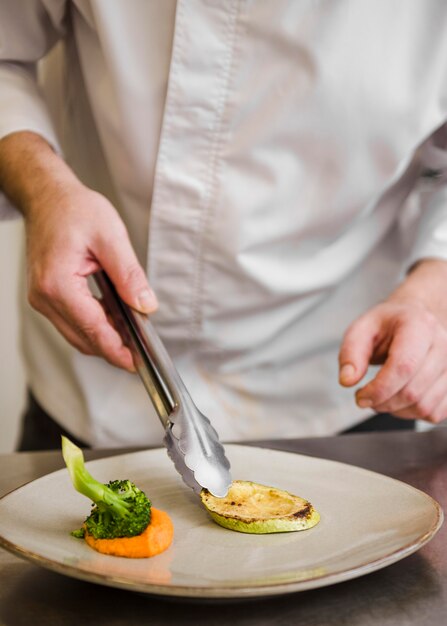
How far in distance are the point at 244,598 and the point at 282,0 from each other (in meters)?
0.74

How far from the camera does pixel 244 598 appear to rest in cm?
61

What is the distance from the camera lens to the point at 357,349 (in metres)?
0.99

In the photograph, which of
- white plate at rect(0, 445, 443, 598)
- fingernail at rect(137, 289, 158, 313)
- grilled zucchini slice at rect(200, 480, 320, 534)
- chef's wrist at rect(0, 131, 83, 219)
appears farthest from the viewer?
chef's wrist at rect(0, 131, 83, 219)

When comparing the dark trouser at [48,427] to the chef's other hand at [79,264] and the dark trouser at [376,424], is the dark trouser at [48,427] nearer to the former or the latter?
the dark trouser at [376,424]

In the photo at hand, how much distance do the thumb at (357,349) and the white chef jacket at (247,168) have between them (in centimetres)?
20

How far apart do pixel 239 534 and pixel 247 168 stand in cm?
58

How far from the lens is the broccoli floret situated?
66 cm

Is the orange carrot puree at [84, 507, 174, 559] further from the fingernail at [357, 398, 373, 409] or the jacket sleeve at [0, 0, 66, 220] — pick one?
the jacket sleeve at [0, 0, 66, 220]

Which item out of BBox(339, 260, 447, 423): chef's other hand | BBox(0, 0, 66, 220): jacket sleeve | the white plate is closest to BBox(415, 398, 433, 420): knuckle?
BBox(339, 260, 447, 423): chef's other hand

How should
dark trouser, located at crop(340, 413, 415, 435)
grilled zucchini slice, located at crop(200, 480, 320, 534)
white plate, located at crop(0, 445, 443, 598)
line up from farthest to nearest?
dark trouser, located at crop(340, 413, 415, 435) → grilled zucchini slice, located at crop(200, 480, 320, 534) → white plate, located at crop(0, 445, 443, 598)

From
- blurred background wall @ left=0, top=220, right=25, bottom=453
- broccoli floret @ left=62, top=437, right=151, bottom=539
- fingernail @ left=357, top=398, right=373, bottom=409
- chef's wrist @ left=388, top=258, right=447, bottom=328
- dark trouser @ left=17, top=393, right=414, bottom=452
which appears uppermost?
chef's wrist @ left=388, top=258, right=447, bottom=328

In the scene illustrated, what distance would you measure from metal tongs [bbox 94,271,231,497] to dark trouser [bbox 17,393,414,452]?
0.50 metres

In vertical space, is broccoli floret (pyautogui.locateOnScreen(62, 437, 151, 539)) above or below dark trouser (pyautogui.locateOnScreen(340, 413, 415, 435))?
above

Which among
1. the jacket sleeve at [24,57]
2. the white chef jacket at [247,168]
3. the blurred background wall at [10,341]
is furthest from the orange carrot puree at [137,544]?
the blurred background wall at [10,341]
